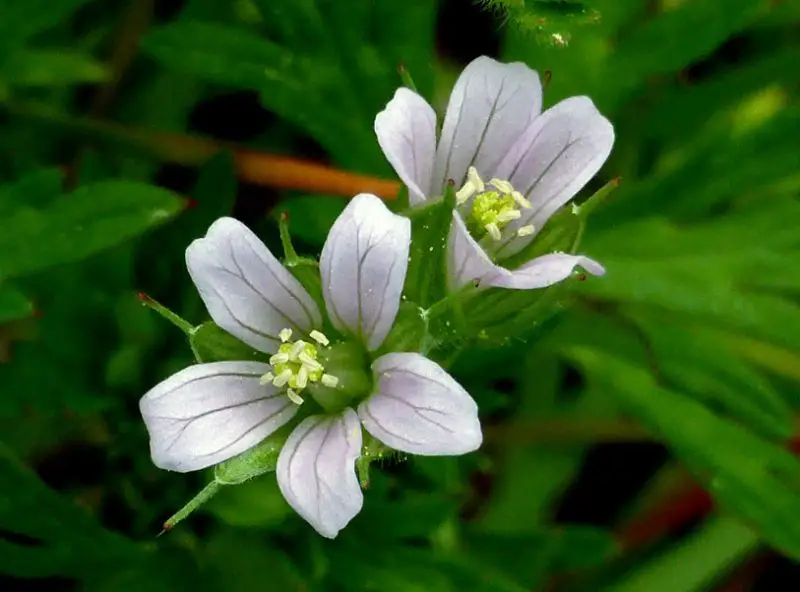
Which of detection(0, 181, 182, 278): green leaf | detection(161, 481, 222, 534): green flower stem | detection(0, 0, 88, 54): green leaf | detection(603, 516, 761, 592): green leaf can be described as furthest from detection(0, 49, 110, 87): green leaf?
detection(603, 516, 761, 592): green leaf

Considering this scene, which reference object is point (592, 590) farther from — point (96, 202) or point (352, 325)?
point (96, 202)

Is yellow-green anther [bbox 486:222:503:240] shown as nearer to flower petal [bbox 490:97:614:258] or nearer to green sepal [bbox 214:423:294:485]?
flower petal [bbox 490:97:614:258]

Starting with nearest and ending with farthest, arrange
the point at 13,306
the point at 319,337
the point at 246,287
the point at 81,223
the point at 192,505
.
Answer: the point at 192,505 → the point at 246,287 → the point at 319,337 → the point at 13,306 → the point at 81,223

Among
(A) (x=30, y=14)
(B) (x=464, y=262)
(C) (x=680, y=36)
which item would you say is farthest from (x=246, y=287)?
(C) (x=680, y=36)

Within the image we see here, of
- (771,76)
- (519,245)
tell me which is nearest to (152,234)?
(519,245)

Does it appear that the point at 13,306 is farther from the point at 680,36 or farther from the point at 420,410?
the point at 680,36

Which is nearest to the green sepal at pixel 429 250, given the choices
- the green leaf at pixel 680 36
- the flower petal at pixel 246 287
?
the flower petal at pixel 246 287
